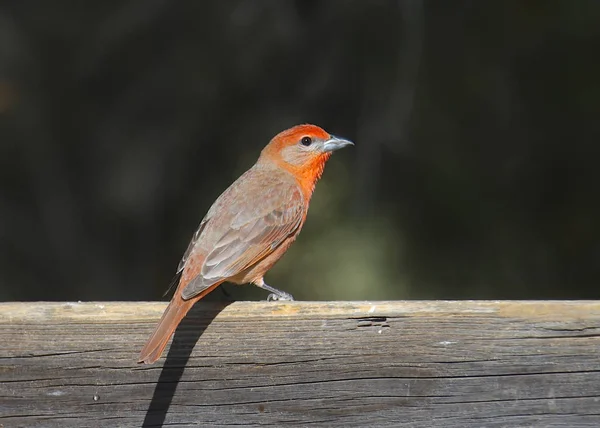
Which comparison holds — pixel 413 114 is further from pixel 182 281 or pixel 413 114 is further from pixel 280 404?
pixel 280 404

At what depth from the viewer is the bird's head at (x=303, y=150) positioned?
15.7ft

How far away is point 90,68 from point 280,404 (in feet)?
12.5

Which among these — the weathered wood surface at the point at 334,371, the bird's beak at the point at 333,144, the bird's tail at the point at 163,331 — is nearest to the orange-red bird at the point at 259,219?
the bird's beak at the point at 333,144

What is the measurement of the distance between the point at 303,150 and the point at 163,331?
2409 mm

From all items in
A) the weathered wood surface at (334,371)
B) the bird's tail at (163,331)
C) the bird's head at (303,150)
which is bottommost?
the weathered wood surface at (334,371)

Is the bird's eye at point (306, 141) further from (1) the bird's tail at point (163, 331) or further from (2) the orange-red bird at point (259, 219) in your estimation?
(1) the bird's tail at point (163, 331)

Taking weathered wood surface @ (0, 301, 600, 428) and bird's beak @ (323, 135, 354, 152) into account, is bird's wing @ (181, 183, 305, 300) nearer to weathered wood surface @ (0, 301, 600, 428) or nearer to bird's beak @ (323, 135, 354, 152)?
bird's beak @ (323, 135, 354, 152)

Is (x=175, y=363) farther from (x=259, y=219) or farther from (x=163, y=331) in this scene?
(x=259, y=219)

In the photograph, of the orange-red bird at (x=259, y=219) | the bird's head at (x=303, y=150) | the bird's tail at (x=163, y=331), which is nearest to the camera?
the bird's tail at (x=163, y=331)

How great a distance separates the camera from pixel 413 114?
18.6 feet

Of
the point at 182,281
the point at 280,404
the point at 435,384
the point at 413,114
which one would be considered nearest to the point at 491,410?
the point at 435,384

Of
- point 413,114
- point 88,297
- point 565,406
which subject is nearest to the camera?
point 565,406

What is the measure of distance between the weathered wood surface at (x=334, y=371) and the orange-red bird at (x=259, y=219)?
0.42m

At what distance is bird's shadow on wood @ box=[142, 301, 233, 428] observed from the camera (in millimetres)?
2609
